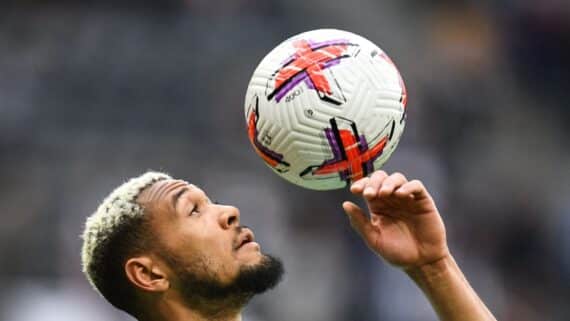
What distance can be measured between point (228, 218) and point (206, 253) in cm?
24

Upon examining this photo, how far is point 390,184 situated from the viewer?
14.3ft

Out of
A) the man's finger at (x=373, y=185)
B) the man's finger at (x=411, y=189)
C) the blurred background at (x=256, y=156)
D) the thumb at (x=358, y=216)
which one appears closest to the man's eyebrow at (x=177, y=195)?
the thumb at (x=358, y=216)

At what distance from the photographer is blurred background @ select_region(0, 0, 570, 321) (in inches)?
417

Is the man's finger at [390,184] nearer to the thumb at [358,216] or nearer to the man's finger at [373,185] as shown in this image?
the man's finger at [373,185]

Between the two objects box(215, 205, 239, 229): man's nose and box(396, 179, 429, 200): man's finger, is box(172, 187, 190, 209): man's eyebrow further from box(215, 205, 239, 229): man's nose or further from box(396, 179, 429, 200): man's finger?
box(396, 179, 429, 200): man's finger

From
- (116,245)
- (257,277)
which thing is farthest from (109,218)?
(257,277)

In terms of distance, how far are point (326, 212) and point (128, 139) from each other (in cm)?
230

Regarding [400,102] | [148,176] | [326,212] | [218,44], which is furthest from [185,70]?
[400,102]

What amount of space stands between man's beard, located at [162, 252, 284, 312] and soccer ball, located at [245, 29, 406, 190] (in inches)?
26.3

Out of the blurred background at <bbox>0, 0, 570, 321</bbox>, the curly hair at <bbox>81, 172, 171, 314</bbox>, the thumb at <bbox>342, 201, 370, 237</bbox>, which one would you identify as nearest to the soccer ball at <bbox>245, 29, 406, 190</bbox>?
the thumb at <bbox>342, 201, 370, 237</bbox>

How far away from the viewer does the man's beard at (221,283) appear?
5270 mm

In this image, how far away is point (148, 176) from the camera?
5582mm

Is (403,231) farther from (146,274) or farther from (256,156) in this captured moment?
(256,156)

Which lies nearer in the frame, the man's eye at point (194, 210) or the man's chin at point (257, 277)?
the man's chin at point (257, 277)
